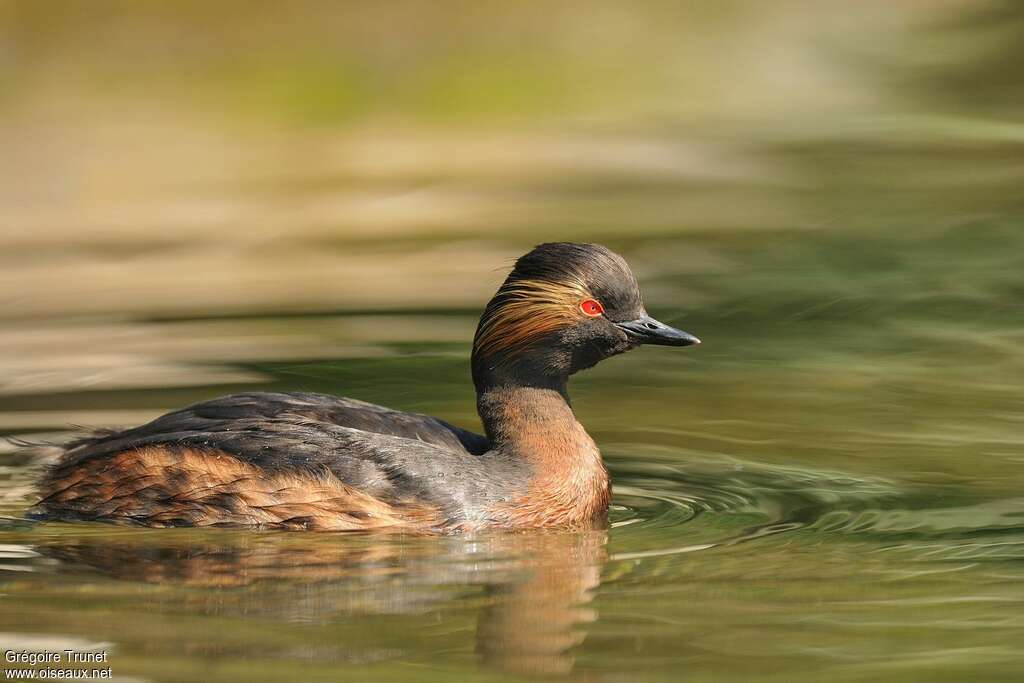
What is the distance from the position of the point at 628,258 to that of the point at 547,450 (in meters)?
5.67

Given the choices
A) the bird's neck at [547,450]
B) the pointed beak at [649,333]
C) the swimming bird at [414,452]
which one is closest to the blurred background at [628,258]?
the bird's neck at [547,450]

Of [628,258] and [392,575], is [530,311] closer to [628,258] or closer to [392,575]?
[392,575]

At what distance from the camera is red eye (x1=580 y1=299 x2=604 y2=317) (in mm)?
8445

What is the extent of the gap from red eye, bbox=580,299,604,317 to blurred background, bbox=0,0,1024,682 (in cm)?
84

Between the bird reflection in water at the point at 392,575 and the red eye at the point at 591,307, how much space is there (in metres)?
0.93

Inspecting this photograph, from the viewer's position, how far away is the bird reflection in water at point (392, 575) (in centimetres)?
665

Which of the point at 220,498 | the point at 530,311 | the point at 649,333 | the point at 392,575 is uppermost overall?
the point at 530,311

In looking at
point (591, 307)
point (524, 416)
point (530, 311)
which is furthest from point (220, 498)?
point (591, 307)

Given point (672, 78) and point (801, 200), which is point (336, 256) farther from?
point (672, 78)

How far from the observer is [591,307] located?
8461 mm

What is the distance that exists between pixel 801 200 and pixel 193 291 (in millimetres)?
4987

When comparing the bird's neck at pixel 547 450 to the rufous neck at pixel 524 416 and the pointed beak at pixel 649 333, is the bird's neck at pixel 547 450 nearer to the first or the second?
the rufous neck at pixel 524 416

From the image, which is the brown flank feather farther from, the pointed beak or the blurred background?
the pointed beak

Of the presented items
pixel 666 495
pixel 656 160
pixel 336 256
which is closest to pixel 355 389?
pixel 666 495
